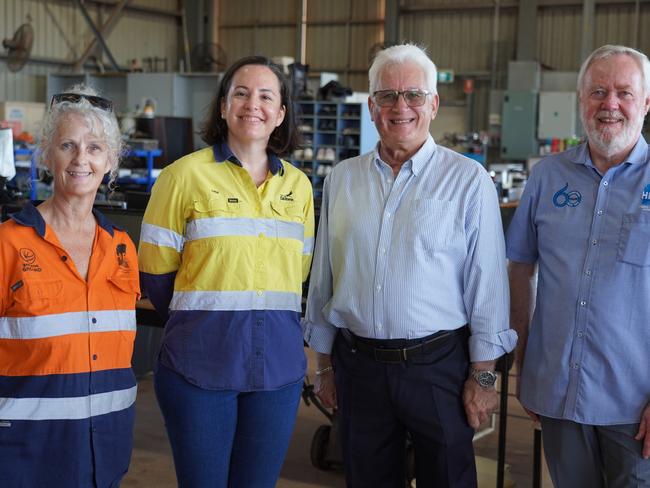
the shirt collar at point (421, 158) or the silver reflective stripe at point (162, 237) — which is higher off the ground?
the shirt collar at point (421, 158)

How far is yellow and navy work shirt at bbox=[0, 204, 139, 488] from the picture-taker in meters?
1.52

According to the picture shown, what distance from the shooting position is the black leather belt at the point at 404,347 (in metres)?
1.88

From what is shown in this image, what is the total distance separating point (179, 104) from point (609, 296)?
13016mm

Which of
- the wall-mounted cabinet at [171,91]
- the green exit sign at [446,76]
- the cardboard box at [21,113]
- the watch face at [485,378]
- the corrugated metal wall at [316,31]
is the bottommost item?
the watch face at [485,378]

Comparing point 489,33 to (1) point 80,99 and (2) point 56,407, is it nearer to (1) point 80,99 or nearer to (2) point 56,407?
(1) point 80,99

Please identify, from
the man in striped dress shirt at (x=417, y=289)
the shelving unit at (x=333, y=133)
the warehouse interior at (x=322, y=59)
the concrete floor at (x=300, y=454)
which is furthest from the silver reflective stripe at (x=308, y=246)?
the shelving unit at (x=333, y=133)

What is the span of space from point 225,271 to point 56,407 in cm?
44

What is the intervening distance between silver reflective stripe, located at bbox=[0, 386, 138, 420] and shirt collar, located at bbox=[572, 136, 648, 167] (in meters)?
1.15

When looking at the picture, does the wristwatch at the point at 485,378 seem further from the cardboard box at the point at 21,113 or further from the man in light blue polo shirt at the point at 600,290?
the cardboard box at the point at 21,113

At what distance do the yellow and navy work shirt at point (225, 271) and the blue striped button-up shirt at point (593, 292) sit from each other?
1.88 ft

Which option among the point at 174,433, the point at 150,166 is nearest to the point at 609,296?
the point at 174,433

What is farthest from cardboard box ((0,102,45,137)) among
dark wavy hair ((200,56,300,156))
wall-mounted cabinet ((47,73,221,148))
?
dark wavy hair ((200,56,300,156))

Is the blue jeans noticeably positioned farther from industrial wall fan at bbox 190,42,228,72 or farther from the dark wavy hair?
industrial wall fan at bbox 190,42,228,72

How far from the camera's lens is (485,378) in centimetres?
189
